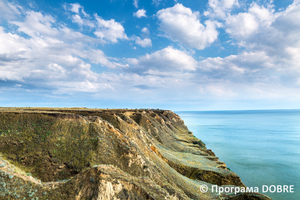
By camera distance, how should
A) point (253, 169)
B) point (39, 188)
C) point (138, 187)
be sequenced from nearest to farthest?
point (39, 188) < point (138, 187) < point (253, 169)

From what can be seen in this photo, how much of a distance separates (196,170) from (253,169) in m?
27.4

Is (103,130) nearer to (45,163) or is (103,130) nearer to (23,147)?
(45,163)

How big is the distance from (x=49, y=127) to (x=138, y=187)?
1734 centimetres

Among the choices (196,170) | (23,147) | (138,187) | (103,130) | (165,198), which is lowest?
(196,170)

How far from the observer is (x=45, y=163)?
2009 cm

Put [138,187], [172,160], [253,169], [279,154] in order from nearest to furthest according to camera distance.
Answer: [138,187], [172,160], [253,169], [279,154]

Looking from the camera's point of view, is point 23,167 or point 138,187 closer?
point 138,187

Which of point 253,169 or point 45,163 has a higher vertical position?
point 45,163

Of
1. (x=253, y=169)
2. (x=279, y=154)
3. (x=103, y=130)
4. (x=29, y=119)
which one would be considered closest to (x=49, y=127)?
(x=29, y=119)

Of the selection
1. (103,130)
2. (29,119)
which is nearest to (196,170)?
(103,130)

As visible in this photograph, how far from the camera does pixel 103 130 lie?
26062mm

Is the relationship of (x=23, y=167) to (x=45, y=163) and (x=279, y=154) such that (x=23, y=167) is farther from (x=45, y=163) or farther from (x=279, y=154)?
(x=279, y=154)

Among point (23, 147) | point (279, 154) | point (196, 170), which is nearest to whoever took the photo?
point (23, 147)

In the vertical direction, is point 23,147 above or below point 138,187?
above
